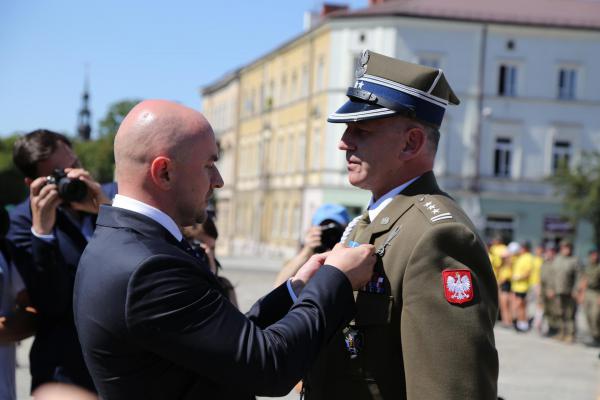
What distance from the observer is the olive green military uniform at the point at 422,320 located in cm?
259

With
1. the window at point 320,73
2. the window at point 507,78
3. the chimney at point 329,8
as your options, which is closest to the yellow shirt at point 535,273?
the window at point 507,78

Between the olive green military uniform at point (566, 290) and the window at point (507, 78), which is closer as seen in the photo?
the olive green military uniform at point (566, 290)

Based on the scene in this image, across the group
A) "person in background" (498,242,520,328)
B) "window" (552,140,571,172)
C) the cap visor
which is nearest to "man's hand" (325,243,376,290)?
the cap visor

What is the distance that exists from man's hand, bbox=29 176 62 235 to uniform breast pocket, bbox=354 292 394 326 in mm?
2090

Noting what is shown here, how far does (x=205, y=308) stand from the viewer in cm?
228

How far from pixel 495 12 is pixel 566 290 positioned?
2801 cm

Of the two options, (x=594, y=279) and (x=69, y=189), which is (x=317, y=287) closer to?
(x=69, y=189)

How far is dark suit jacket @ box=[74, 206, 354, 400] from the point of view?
2.24 m

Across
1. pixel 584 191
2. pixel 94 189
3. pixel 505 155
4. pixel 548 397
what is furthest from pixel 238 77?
pixel 94 189

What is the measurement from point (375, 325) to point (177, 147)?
907 mm

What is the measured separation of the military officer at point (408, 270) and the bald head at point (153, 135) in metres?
0.74

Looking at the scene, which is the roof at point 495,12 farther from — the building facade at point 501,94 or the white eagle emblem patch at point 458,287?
the white eagle emblem patch at point 458,287

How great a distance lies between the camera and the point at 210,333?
2246 millimetres

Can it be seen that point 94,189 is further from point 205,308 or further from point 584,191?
point 584,191
